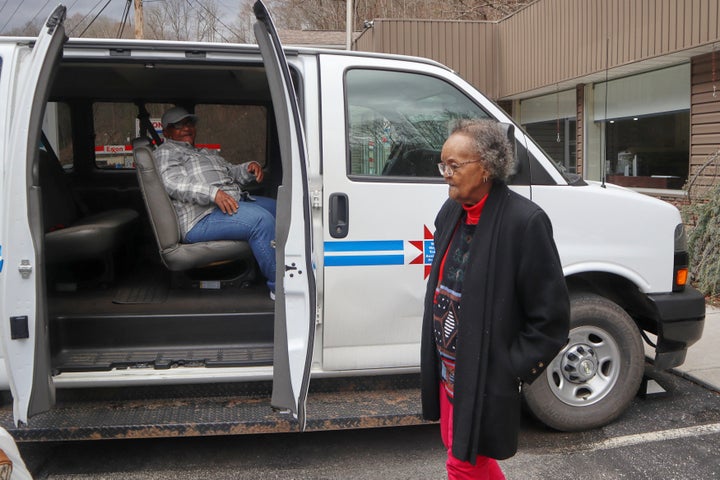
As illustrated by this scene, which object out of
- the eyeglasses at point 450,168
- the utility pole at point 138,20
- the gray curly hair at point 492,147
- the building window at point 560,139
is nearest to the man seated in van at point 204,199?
the eyeglasses at point 450,168

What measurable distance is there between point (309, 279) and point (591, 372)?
6.40ft

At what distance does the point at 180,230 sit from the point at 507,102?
12.0 meters

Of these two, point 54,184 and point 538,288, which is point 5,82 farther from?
point 538,288

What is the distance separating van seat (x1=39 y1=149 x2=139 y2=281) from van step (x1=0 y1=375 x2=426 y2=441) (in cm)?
109

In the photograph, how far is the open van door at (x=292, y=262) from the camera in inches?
128

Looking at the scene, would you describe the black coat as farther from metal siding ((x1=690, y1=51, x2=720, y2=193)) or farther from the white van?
metal siding ((x1=690, y1=51, x2=720, y2=193))

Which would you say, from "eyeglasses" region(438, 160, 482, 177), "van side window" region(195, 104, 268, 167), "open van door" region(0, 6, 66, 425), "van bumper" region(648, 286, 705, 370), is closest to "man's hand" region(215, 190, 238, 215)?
"van side window" region(195, 104, 268, 167)

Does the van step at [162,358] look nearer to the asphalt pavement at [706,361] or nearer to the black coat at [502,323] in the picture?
the black coat at [502,323]

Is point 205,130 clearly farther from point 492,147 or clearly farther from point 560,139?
point 560,139

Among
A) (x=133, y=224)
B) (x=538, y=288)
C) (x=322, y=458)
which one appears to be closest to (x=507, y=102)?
(x=133, y=224)

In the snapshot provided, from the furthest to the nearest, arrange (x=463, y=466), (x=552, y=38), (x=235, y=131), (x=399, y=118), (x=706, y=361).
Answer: (x=552, y=38) → (x=706, y=361) → (x=235, y=131) → (x=399, y=118) → (x=463, y=466)

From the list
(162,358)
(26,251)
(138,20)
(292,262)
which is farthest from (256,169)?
(138,20)

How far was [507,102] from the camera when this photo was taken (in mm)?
15281

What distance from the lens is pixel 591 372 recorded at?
4156mm
